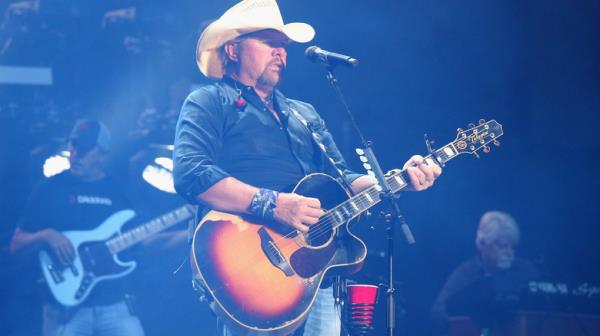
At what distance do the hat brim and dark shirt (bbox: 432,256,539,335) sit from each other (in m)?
3.20

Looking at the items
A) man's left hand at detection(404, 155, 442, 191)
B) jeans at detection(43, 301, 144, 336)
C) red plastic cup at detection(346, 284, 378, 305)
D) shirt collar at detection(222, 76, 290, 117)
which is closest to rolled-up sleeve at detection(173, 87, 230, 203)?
shirt collar at detection(222, 76, 290, 117)

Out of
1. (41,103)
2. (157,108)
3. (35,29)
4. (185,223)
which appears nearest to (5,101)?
(41,103)

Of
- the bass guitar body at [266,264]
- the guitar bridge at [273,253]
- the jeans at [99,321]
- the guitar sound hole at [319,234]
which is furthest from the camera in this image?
the jeans at [99,321]

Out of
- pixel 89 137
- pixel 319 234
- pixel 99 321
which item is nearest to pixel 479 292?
pixel 319 234

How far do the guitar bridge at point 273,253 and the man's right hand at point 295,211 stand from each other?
0.46 ft

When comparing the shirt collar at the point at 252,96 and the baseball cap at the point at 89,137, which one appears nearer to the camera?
the shirt collar at the point at 252,96

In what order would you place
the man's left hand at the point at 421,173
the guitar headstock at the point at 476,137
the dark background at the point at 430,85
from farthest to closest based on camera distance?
the dark background at the point at 430,85
the guitar headstock at the point at 476,137
the man's left hand at the point at 421,173

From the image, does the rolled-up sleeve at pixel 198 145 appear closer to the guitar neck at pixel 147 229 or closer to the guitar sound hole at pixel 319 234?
the guitar sound hole at pixel 319 234

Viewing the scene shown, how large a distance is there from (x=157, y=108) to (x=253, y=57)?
3719 millimetres

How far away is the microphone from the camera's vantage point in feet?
11.8

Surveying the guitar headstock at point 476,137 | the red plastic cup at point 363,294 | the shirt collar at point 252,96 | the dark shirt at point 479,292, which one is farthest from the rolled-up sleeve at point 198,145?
the dark shirt at point 479,292

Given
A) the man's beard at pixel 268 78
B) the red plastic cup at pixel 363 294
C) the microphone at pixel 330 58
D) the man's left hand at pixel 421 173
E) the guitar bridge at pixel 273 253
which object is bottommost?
the red plastic cup at pixel 363 294

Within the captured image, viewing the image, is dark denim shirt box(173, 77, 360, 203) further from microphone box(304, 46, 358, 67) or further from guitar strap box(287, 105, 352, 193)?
microphone box(304, 46, 358, 67)

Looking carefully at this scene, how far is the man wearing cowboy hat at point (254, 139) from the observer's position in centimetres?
351
